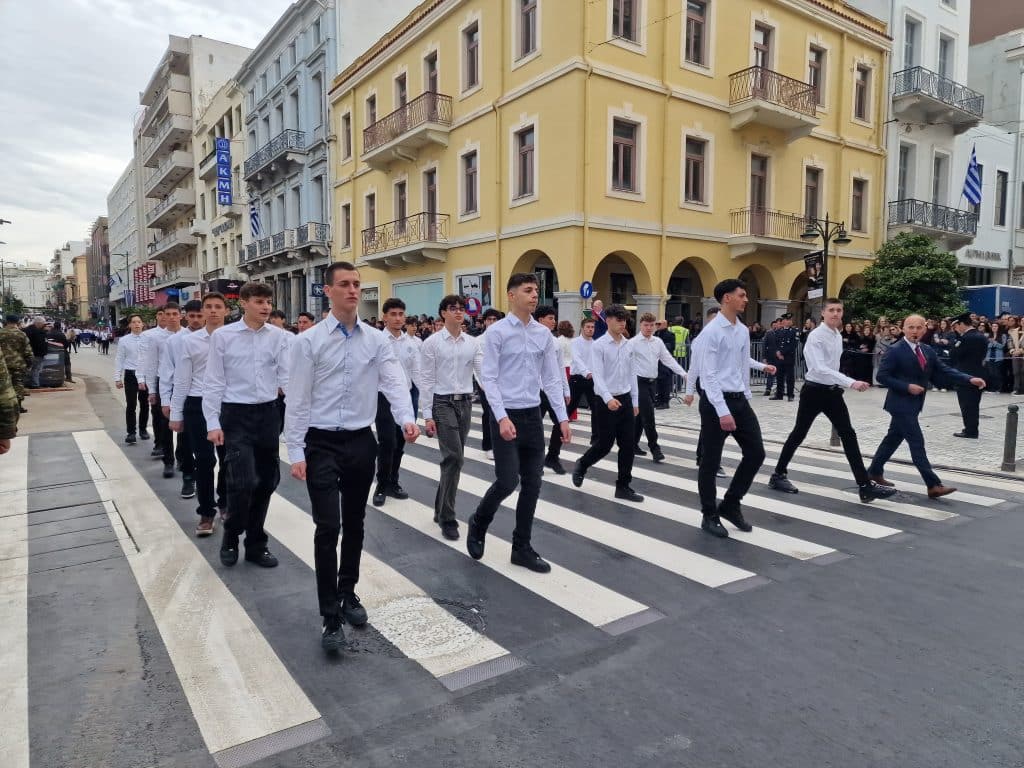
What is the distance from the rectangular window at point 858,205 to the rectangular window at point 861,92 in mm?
2194

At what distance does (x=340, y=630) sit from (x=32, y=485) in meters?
6.05

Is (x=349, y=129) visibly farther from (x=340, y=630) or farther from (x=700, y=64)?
(x=340, y=630)

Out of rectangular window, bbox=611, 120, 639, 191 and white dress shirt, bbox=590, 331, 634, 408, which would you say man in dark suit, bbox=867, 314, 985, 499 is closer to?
white dress shirt, bbox=590, 331, 634, 408

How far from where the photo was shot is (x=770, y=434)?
429 inches

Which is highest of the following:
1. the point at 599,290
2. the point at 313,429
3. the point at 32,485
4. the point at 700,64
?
the point at 700,64

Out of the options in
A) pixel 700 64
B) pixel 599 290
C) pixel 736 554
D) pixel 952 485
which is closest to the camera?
pixel 736 554

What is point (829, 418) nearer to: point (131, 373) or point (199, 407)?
point (199, 407)

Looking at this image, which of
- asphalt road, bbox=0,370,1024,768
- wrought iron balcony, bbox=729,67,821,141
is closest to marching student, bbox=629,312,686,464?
asphalt road, bbox=0,370,1024,768

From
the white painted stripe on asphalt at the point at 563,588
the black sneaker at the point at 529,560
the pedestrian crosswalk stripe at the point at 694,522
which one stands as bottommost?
the white painted stripe on asphalt at the point at 563,588

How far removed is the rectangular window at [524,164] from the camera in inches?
743

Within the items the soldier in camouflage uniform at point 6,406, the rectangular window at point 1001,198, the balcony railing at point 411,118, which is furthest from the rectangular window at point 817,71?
the soldier in camouflage uniform at point 6,406

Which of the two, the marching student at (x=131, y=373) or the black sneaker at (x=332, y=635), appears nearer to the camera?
the black sneaker at (x=332, y=635)

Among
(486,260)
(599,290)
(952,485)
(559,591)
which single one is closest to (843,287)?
(599,290)

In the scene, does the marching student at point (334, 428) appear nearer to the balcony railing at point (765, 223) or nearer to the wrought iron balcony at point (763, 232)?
the wrought iron balcony at point (763, 232)
